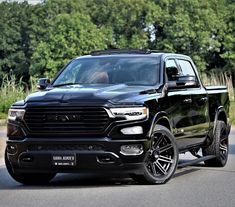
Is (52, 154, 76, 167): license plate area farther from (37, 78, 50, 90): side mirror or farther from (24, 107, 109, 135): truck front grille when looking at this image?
(37, 78, 50, 90): side mirror

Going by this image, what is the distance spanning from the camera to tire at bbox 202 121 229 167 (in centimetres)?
1286

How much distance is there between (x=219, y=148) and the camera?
42.8 feet

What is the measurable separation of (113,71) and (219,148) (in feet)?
8.44

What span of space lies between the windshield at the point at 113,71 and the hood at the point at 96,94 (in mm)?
484

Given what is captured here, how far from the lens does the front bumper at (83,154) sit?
10023 mm

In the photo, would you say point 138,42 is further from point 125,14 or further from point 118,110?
point 118,110

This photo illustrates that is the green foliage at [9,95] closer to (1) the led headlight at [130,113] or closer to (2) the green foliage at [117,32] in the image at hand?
(1) the led headlight at [130,113]

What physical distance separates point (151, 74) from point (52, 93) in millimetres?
1711

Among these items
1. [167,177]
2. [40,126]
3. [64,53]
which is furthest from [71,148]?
[64,53]

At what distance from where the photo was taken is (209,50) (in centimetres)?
9081

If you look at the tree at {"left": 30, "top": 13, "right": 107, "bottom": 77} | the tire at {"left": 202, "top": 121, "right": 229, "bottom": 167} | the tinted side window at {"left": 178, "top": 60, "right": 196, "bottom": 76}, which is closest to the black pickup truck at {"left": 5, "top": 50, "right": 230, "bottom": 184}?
the tinted side window at {"left": 178, "top": 60, "right": 196, "bottom": 76}

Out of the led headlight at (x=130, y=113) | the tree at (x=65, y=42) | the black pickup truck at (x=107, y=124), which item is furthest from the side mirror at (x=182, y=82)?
the tree at (x=65, y=42)

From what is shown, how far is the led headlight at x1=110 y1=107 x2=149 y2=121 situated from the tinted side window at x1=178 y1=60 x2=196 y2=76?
2.51 m

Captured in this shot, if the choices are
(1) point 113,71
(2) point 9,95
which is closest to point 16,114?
(1) point 113,71
